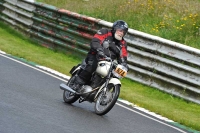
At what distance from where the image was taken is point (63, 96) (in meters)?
12.5

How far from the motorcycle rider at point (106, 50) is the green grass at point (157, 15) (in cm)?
499

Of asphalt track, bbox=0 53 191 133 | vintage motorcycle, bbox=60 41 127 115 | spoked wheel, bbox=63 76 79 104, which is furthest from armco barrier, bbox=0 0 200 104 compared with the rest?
vintage motorcycle, bbox=60 41 127 115

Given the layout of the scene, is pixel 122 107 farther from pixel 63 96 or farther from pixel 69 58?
pixel 69 58

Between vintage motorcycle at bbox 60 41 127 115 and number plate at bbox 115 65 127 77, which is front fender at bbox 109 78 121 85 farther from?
number plate at bbox 115 65 127 77

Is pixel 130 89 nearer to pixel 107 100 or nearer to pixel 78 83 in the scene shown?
pixel 78 83

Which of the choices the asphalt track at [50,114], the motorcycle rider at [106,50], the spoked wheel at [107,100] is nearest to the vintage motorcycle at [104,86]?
the spoked wheel at [107,100]

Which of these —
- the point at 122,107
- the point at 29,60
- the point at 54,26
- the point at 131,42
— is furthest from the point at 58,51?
the point at 122,107

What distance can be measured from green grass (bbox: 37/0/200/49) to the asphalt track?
165 inches

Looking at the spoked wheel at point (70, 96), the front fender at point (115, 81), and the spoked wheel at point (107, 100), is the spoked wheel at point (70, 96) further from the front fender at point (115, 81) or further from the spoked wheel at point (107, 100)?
the front fender at point (115, 81)

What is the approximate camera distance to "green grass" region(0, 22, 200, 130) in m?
13.1

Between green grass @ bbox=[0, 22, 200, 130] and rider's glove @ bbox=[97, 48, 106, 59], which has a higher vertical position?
rider's glove @ bbox=[97, 48, 106, 59]

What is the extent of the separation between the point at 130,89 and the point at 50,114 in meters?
4.87

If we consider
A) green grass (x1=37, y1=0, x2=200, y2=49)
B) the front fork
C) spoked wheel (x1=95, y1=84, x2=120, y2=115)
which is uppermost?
green grass (x1=37, y1=0, x2=200, y2=49)

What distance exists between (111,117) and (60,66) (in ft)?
17.8
